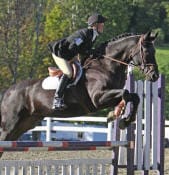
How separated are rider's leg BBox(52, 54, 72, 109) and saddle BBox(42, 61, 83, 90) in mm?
59

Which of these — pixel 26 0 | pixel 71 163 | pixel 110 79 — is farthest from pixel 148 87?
pixel 26 0

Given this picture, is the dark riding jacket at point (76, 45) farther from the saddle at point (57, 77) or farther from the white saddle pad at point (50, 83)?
the white saddle pad at point (50, 83)

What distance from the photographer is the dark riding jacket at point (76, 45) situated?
732cm

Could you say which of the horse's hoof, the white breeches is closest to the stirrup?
the white breeches

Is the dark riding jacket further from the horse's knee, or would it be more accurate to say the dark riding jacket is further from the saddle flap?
the horse's knee

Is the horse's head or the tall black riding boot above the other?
the horse's head

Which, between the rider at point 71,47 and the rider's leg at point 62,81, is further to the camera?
the rider's leg at point 62,81

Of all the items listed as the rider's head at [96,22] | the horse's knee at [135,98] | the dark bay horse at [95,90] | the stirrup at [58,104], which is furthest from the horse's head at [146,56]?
the stirrup at [58,104]

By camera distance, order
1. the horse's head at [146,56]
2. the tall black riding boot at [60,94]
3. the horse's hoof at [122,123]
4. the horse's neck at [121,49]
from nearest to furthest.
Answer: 1. the horse's hoof at [122,123]
2. the horse's head at [146,56]
3. the horse's neck at [121,49]
4. the tall black riding boot at [60,94]

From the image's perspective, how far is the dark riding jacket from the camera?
24.0ft

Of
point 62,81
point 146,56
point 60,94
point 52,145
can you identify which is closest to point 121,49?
point 146,56

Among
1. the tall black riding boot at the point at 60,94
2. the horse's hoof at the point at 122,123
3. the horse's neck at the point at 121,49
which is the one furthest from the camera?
the tall black riding boot at the point at 60,94

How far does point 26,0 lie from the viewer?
25875 millimetres

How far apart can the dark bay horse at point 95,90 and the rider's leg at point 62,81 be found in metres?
0.08
